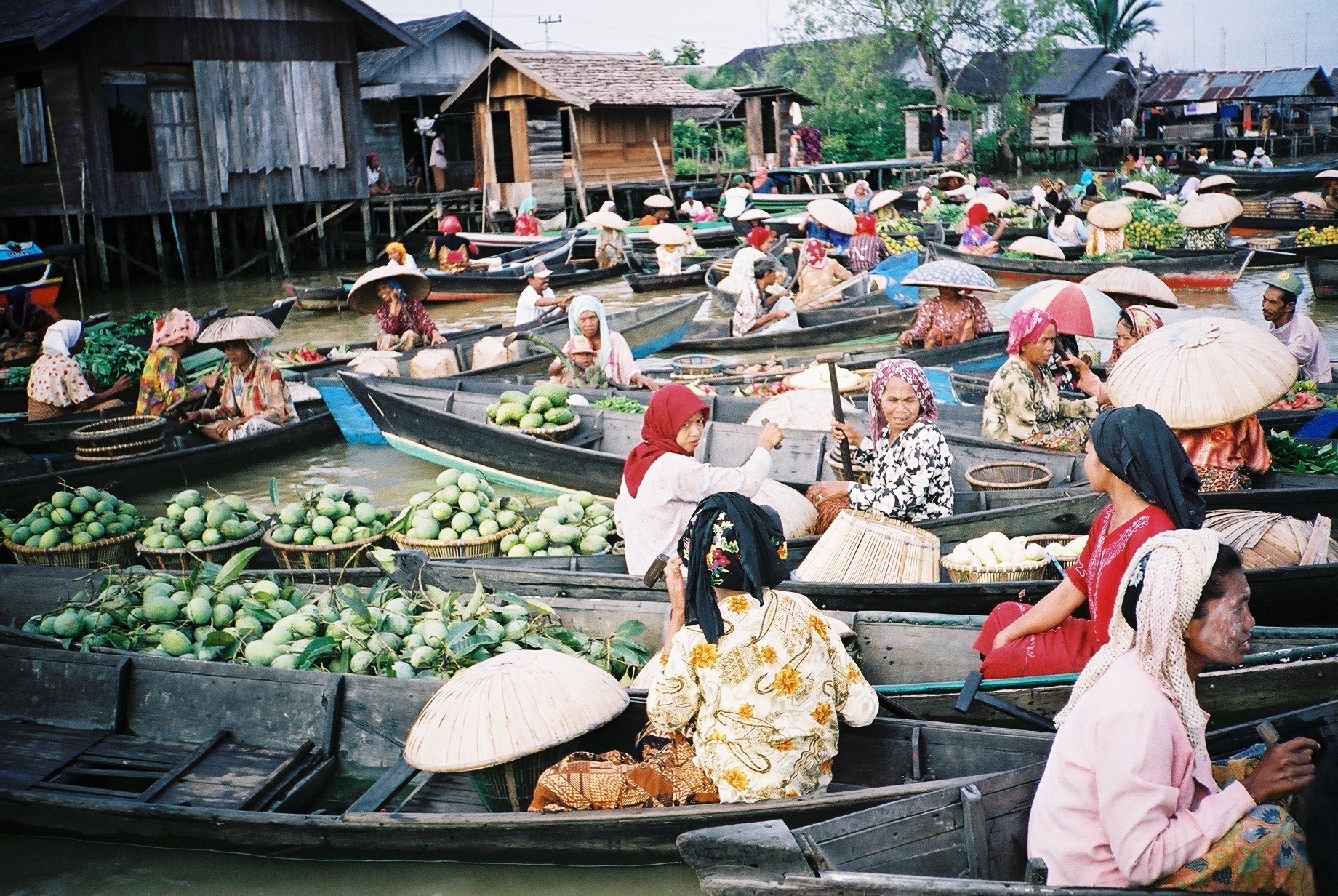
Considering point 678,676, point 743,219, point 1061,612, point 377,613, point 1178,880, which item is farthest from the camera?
point 743,219

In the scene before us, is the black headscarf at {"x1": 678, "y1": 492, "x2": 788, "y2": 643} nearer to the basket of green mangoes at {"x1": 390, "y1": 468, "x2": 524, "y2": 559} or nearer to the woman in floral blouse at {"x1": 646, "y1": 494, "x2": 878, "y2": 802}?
the woman in floral blouse at {"x1": 646, "y1": 494, "x2": 878, "y2": 802}

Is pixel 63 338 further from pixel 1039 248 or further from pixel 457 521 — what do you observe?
pixel 1039 248

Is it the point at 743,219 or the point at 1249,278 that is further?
the point at 743,219

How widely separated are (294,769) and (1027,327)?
399 cm

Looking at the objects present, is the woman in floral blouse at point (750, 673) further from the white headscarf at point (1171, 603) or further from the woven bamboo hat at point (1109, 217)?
the woven bamboo hat at point (1109, 217)

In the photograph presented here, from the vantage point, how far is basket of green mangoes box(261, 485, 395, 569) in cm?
559

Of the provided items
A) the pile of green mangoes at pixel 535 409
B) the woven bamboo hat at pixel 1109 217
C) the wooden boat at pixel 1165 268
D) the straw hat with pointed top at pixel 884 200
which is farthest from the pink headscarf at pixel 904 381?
the straw hat with pointed top at pixel 884 200

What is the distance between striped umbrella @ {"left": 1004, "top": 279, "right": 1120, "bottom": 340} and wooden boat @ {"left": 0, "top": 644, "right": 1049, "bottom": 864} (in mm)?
3938

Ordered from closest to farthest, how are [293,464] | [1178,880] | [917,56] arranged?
1. [1178,880]
2. [293,464]
3. [917,56]

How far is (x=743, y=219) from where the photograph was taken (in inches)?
731

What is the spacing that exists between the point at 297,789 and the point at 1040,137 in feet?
146

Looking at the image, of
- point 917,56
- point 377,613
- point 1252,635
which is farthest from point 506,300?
point 917,56

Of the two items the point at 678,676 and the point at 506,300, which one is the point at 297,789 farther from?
the point at 506,300

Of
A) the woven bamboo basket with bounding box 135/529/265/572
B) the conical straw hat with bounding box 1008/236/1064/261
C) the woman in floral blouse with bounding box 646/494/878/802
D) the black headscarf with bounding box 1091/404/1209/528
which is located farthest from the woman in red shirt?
the conical straw hat with bounding box 1008/236/1064/261
